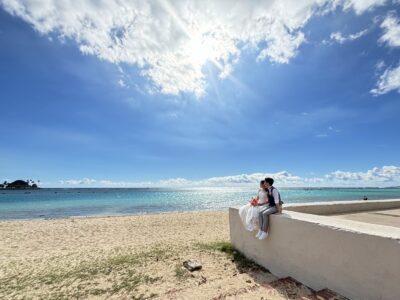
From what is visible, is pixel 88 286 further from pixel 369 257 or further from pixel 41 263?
pixel 369 257

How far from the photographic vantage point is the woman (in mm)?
5121

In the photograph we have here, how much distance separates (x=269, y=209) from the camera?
16.2ft

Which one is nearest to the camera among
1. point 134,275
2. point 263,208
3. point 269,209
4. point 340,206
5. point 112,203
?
point 269,209

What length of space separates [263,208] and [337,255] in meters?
1.71

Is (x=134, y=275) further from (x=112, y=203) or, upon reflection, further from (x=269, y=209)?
(x=112, y=203)

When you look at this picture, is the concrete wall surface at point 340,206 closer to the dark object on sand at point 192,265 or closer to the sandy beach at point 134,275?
the sandy beach at point 134,275

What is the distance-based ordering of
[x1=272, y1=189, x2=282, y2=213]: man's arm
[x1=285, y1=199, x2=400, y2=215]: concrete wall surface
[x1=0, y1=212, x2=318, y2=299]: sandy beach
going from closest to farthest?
[x1=0, y1=212, x2=318, y2=299]: sandy beach < [x1=272, y1=189, x2=282, y2=213]: man's arm < [x1=285, y1=199, x2=400, y2=215]: concrete wall surface

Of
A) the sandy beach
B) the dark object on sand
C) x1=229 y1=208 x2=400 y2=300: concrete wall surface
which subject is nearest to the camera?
x1=229 y1=208 x2=400 y2=300: concrete wall surface

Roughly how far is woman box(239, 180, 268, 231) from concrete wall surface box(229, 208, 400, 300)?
1.26 ft

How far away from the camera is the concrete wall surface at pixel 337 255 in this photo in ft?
9.59

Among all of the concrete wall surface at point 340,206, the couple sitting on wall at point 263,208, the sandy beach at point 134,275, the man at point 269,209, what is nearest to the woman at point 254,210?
the couple sitting on wall at point 263,208

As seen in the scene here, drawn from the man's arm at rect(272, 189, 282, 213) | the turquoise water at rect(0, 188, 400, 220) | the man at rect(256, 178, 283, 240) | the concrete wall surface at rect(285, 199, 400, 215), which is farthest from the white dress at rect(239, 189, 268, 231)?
the turquoise water at rect(0, 188, 400, 220)

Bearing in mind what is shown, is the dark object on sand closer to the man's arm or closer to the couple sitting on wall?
the couple sitting on wall

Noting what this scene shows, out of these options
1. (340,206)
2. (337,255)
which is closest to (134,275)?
(337,255)
